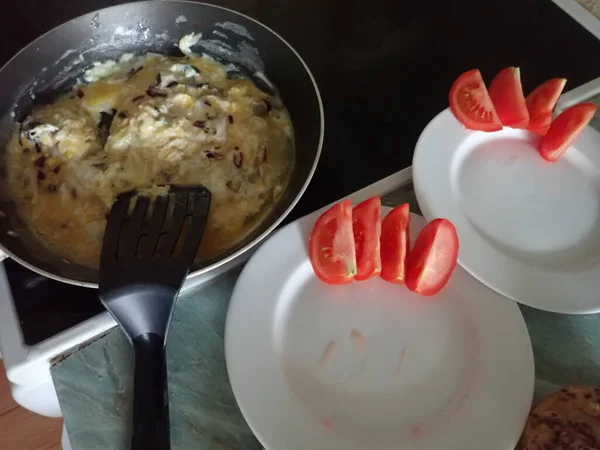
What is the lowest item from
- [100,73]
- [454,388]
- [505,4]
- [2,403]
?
[2,403]

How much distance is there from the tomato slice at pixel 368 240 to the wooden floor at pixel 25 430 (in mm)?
1027

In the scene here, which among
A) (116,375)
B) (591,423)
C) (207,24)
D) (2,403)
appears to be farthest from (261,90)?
(2,403)

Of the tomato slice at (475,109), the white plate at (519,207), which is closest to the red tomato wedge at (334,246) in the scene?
the white plate at (519,207)

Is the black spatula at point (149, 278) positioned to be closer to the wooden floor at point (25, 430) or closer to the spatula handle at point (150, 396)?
the spatula handle at point (150, 396)

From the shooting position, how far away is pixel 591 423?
555 mm

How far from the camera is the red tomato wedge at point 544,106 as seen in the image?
0.81 meters

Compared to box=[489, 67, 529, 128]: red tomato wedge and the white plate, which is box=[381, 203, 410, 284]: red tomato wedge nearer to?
the white plate

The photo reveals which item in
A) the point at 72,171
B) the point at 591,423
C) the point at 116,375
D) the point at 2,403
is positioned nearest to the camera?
the point at 591,423

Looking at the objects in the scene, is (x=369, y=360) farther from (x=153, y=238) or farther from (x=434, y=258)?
(x=153, y=238)

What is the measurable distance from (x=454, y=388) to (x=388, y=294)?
0.13 meters

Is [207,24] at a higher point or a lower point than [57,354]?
higher

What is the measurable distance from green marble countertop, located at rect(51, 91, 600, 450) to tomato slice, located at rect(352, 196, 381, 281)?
168 millimetres

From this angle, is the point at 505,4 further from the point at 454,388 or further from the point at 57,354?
the point at 57,354

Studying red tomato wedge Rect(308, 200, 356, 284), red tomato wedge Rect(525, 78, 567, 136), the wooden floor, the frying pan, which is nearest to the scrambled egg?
the frying pan
